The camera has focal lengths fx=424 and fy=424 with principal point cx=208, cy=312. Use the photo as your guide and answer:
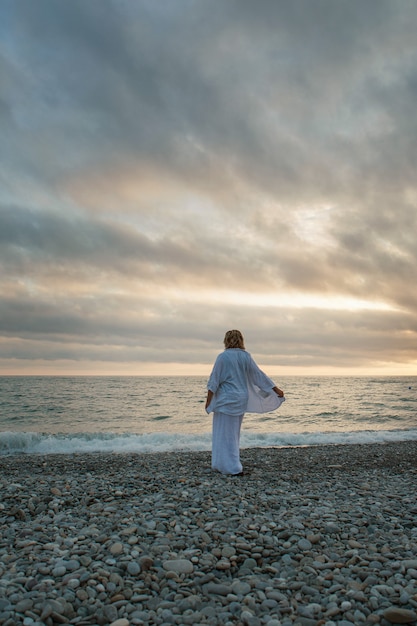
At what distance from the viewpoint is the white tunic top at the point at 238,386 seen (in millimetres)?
9023

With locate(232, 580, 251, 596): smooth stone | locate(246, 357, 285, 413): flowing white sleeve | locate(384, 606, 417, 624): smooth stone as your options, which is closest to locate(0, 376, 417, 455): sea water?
locate(246, 357, 285, 413): flowing white sleeve

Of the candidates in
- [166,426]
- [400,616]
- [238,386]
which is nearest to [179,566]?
[400,616]

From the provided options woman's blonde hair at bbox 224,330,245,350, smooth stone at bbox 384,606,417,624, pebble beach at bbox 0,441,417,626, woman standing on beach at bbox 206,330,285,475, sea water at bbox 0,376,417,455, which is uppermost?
woman's blonde hair at bbox 224,330,245,350

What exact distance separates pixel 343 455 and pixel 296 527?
8641 millimetres

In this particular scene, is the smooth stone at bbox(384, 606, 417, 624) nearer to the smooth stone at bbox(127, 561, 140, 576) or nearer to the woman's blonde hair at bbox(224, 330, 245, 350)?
the smooth stone at bbox(127, 561, 140, 576)

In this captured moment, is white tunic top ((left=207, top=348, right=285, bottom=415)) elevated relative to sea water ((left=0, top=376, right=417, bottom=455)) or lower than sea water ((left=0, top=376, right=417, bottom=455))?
elevated

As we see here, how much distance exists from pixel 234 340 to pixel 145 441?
11.1 metres

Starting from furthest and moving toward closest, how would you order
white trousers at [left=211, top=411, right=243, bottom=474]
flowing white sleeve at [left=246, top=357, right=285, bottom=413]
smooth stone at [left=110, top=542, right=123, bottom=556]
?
flowing white sleeve at [left=246, top=357, right=285, bottom=413] → white trousers at [left=211, top=411, right=243, bottom=474] → smooth stone at [left=110, top=542, right=123, bottom=556]

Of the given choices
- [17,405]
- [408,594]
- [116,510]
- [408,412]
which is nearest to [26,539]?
[116,510]

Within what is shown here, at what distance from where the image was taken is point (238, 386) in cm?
912

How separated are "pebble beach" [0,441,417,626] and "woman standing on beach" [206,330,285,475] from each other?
0.85m

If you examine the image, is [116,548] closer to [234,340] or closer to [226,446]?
[226,446]

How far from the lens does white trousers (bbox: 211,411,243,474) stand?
884cm

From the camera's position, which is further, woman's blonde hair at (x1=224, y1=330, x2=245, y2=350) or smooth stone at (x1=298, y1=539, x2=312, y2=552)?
woman's blonde hair at (x1=224, y1=330, x2=245, y2=350)
